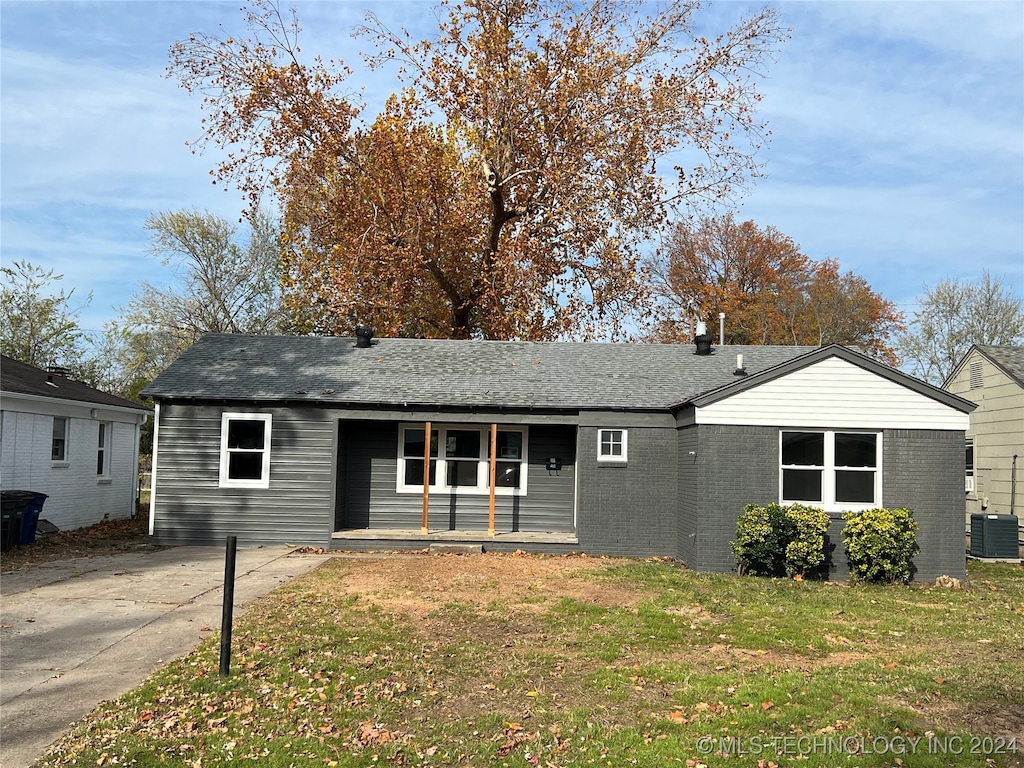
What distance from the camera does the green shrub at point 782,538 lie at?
12406 mm

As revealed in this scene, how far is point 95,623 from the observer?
8828mm

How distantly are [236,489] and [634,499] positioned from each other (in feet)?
25.1

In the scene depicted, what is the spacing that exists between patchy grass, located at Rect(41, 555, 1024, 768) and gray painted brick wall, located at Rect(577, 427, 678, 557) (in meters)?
4.04

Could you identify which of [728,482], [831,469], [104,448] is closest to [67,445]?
[104,448]

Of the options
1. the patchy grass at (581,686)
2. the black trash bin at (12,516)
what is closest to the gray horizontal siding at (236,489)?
the black trash bin at (12,516)

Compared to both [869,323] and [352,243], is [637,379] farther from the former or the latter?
[869,323]

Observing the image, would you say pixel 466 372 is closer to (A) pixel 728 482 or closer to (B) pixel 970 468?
(A) pixel 728 482

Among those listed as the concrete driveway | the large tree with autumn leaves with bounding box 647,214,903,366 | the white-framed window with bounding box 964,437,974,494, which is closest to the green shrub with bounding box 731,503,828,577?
the concrete driveway

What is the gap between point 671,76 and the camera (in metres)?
25.8

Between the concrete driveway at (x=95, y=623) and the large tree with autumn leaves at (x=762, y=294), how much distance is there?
27.8m

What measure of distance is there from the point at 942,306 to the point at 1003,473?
80.5 ft

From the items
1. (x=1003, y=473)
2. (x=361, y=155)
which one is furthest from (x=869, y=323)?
(x=361, y=155)

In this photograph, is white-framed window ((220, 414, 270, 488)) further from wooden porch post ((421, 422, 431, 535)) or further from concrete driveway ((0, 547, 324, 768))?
wooden porch post ((421, 422, 431, 535))

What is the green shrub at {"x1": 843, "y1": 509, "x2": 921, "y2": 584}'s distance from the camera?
486 inches
